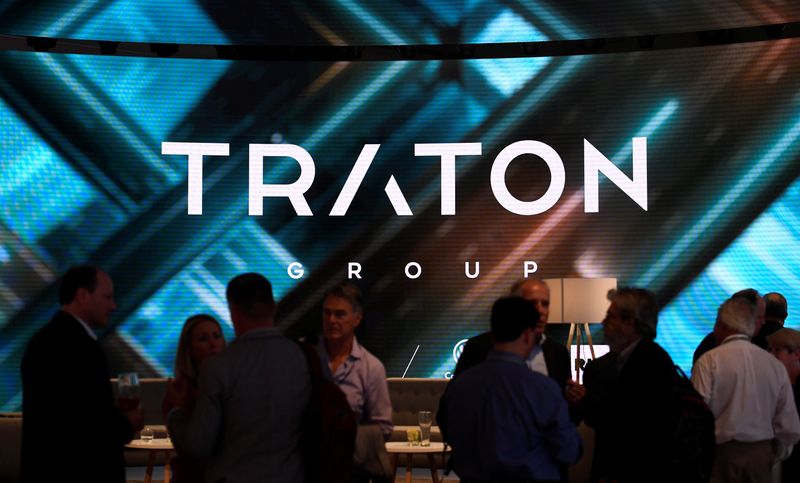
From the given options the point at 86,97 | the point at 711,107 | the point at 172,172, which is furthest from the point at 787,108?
the point at 86,97

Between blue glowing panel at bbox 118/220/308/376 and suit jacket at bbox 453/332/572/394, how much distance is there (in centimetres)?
490

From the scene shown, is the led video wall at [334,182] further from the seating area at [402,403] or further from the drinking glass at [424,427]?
the drinking glass at [424,427]

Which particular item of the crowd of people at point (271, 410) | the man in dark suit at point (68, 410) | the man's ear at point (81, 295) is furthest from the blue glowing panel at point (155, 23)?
the man in dark suit at point (68, 410)

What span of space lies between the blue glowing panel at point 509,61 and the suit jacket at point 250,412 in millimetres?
5986

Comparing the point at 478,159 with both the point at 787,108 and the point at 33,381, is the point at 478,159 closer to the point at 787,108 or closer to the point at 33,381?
the point at 787,108

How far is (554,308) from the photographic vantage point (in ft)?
25.3

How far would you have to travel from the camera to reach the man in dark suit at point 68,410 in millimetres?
2902

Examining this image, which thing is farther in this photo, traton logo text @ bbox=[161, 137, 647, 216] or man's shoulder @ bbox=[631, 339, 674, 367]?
traton logo text @ bbox=[161, 137, 647, 216]

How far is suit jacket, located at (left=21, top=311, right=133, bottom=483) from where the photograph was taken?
9.52 ft

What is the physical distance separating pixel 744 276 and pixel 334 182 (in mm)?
3405

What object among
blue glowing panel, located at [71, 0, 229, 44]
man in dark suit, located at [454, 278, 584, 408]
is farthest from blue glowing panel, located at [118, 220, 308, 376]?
man in dark suit, located at [454, 278, 584, 408]

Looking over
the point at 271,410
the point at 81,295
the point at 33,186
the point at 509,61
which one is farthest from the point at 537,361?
the point at 33,186

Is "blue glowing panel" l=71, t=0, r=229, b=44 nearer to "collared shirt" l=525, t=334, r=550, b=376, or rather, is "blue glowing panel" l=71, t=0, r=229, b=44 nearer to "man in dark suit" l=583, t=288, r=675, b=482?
"collared shirt" l=525, t=334, r=550, b=376

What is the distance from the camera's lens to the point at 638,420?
3285 millimetres
